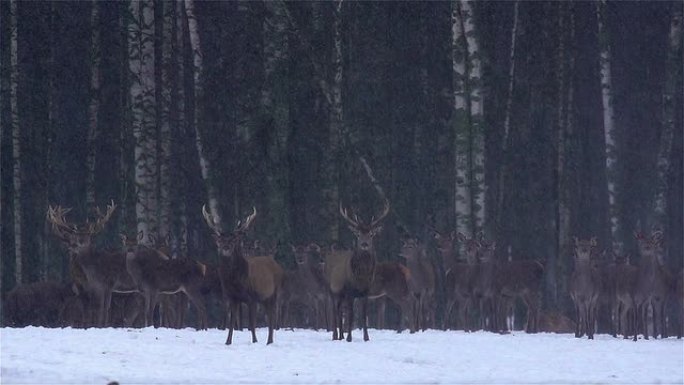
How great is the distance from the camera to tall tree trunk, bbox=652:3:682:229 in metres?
31.9

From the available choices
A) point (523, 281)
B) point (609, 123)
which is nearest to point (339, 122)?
point (609, 123)

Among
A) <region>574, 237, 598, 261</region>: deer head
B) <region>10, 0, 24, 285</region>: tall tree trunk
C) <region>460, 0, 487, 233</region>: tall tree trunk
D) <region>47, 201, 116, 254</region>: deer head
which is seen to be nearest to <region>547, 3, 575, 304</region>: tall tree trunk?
<region>460, 0, 487, 233</region>: tall tree trunk

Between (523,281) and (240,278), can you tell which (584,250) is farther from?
(240,278)

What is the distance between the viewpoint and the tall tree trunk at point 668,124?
31891mm

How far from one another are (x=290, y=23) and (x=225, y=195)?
5.55 meters

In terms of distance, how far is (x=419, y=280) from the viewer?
27.3 m

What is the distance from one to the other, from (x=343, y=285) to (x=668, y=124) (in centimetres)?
1188

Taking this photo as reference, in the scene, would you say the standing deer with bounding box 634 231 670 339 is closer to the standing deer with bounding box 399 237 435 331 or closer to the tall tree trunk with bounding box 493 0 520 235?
the standing deer with bounding box 399 237 435 331

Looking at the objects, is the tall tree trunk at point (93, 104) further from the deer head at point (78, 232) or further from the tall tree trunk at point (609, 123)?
the tall tree trunk at point (609, 123)

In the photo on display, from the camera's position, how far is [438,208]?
36.2 meters

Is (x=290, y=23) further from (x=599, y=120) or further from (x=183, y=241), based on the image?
(x=599, y=120)

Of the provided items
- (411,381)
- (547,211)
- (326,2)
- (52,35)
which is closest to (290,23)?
(326,2)

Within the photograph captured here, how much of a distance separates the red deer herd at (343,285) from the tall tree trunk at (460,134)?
24.7 inches

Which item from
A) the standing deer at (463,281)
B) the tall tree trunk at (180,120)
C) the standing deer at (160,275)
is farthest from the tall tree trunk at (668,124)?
the standing deer at (160,275)
